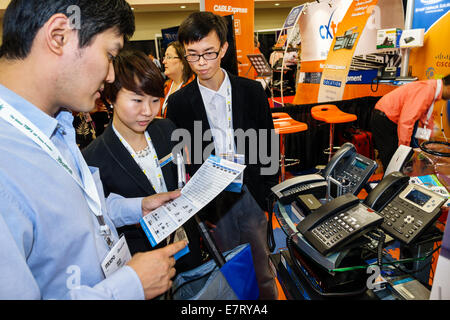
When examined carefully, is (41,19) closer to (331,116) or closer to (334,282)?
(334,282)

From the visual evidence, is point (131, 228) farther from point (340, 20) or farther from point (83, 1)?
point (340, 20)

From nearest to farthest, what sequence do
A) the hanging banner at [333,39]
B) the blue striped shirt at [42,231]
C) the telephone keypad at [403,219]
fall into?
the blue striped shirt at [42,231] < the telephone keypad at [403,219] < the hanging banner at [333,39]

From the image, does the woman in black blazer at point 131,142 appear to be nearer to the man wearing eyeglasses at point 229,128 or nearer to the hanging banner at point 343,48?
the man wearing eyeglasses at point 229,128

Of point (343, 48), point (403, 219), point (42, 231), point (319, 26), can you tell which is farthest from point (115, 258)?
point (319, 26)

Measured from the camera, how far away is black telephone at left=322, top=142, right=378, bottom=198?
1.05m

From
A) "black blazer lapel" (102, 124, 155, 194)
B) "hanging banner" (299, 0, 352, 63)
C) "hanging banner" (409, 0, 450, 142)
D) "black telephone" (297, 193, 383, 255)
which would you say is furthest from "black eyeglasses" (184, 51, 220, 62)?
"hanging banner" (299, 0, 352, 63)

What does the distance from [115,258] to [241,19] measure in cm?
545

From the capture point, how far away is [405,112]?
301cm

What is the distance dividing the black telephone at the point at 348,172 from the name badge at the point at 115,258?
0.82 m

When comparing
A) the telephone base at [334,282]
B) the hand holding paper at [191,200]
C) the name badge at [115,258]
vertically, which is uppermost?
the hand holding paper at [191,200]

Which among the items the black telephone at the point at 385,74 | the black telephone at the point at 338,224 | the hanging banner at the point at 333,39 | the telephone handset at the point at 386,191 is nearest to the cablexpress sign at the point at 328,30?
the hanging banner at the point at 333,39

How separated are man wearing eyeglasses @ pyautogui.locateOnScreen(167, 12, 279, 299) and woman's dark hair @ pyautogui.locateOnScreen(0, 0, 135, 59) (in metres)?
1.07

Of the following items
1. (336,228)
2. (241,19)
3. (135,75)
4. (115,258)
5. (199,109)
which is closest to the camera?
(336,228)

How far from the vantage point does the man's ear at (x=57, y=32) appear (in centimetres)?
68
